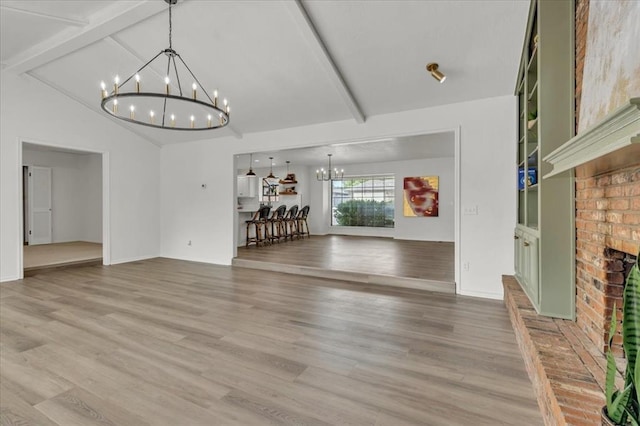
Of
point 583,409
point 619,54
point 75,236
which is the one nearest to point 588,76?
point 619,54

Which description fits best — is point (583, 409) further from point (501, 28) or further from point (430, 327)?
point (501, 28)

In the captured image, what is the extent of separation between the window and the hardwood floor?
6.95m

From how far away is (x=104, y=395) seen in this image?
2.02m

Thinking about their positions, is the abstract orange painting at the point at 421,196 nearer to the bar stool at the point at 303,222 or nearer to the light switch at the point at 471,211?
the bar stool at the point at 303,222

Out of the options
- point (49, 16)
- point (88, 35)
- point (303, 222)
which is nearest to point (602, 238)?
point (88, 35)

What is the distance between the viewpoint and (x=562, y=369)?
173 centimetres

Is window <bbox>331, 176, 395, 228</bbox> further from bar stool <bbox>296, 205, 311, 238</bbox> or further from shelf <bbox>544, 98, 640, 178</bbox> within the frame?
shelf <bbox>544, 98, 640, 178</bbox>

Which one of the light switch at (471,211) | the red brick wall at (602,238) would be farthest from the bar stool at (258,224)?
the red brick wall at (602,238)

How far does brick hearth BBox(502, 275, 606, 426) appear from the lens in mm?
1416

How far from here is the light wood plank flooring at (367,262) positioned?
4.85 m

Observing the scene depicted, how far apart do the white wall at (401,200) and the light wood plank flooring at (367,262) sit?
1.17 metres

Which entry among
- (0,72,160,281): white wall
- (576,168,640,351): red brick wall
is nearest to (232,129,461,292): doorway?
(576,168,640,351): red brick wall

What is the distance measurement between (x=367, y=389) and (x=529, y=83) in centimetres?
330

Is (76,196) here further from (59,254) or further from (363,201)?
(363,201)
